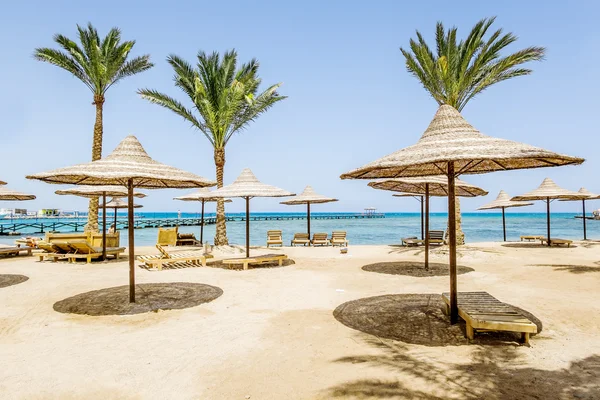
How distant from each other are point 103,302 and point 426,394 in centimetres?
586

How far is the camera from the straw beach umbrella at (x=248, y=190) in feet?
36.9

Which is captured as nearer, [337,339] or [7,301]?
[337,339]

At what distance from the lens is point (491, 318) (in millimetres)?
4516

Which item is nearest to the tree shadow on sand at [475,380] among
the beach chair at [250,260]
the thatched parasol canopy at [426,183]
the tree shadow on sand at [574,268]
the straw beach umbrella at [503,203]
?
the thatched parasol canopy at [426,183]

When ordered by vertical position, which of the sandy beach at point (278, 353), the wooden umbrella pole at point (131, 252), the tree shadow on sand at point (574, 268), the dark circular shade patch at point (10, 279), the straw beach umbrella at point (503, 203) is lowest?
the tree shadow on sand at point (574, 268)

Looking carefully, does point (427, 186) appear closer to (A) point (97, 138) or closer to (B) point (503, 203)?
(B) point (503, 203)

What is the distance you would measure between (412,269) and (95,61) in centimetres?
1796

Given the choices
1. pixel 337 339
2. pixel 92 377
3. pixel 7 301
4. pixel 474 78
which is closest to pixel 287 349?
pixel 337 339

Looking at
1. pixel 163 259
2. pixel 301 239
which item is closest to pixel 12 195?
pixel 163 259

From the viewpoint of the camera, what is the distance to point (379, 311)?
19.5 ft

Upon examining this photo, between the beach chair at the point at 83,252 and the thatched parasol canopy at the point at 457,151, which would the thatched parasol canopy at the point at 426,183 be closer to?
the thatched parasol canopy at the point at 457,151

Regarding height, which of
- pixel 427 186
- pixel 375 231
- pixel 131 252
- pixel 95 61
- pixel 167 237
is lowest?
pixel 375 231

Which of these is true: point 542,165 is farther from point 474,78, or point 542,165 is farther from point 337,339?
point 474,78

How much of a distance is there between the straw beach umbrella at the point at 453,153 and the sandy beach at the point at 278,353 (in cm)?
143
